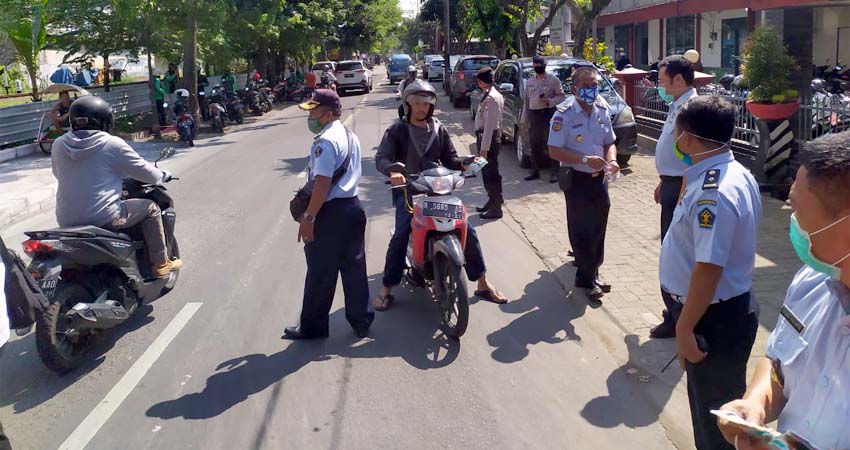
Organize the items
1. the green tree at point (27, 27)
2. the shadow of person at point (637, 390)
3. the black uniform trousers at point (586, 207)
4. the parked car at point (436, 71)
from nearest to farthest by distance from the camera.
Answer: the shadow of person at point (637, 390) → the black uniform trousers at point (586, 207) → the green tree at point (27, 27) → the parked car at point (436, 71)

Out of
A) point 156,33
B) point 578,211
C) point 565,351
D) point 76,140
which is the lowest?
point 565,351

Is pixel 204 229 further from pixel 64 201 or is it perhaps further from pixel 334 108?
pixel 334 108

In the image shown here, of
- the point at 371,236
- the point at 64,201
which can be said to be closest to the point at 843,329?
the point at 64,201

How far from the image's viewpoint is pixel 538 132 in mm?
11359

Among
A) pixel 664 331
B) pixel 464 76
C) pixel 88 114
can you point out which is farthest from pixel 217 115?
pixel 664 331

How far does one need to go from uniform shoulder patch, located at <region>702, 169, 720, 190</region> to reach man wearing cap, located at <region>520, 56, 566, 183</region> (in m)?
7.49

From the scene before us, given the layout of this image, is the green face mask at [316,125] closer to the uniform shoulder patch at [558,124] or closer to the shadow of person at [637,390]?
the uniform shoulder patch at [558,124]

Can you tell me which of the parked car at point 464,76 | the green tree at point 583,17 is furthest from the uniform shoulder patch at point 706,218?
the parked car at point 464,76

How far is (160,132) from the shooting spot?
19.4 meters

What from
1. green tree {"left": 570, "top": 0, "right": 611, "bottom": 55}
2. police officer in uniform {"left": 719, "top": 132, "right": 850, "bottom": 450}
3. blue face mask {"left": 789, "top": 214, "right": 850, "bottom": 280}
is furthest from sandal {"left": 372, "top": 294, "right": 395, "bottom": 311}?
green tree {"left": 570, "top": 0, "right": 611, "bottom": 55}

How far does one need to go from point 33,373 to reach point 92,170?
1.42 meters

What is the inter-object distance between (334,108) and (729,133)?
9.30 feet

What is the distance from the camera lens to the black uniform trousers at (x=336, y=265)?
5.14 meters

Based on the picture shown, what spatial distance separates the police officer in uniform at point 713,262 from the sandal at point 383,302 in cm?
312
